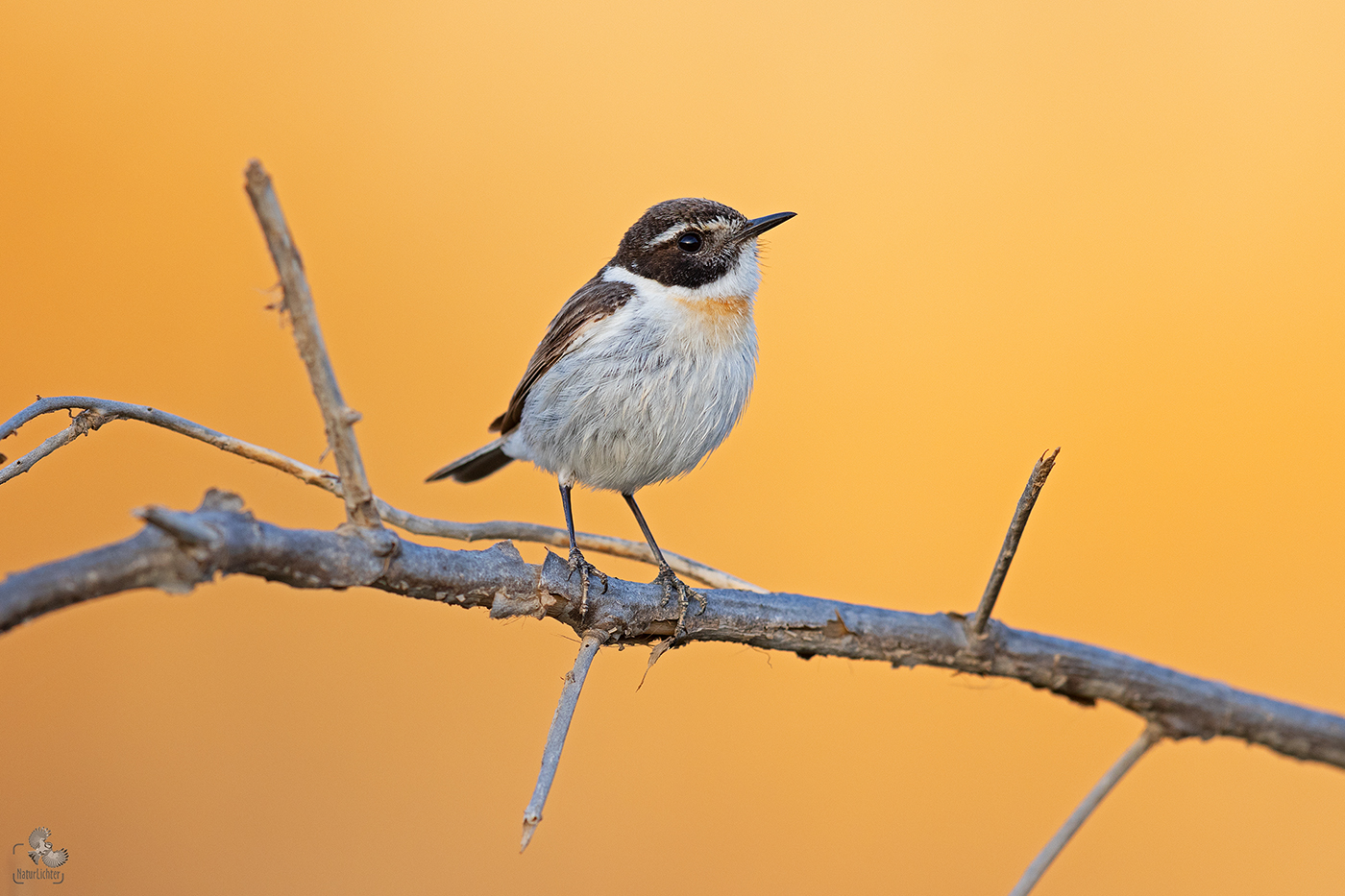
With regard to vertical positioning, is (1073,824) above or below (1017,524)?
below

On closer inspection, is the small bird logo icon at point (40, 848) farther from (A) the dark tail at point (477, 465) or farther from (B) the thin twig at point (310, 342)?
(A) the dark tail at point (477, 465)

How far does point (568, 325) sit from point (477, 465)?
3.09ft

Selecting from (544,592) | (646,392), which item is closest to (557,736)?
(544,592)

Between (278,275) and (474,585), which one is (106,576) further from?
(474,585)

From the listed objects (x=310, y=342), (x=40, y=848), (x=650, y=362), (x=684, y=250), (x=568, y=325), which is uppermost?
(x=684, y=250)

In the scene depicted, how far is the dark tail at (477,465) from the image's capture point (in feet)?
14.2

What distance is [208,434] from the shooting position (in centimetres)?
198

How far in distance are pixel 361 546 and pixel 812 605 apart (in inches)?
48.1

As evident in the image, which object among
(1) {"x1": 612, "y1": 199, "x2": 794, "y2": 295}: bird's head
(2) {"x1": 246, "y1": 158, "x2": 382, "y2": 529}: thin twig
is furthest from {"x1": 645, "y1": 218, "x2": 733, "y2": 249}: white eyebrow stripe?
(2) {"x1": 246, "y1": 158, "x2": 382, "y2": 529}: thin twig

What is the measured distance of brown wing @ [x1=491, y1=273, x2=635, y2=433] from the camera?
12.3 ft

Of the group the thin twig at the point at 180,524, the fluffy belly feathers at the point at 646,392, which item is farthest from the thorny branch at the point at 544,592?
the fluffy belly feathers at the point at 646,392

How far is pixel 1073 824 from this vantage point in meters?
1.77

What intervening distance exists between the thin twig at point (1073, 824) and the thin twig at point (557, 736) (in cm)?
81

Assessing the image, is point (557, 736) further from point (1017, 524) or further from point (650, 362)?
point (650, 362)
